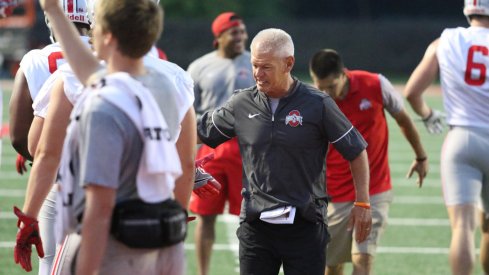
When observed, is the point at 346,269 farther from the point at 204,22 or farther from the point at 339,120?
the point at 204,22

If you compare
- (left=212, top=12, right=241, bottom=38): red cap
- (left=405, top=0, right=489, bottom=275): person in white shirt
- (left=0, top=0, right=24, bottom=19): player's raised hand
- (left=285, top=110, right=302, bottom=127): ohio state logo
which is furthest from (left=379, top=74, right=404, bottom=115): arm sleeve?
(left=0, top=0, right=24, bottom=19): player's raised hand

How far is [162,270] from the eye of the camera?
407 centimetres

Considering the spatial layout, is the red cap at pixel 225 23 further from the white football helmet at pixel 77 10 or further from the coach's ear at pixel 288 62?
the coach's ear at pixel 288 62

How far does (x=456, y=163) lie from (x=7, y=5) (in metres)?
3.00

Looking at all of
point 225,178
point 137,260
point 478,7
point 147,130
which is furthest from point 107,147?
point 225,178

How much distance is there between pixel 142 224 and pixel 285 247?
6.17 ft

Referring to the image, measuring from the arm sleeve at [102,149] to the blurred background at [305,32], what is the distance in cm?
3057

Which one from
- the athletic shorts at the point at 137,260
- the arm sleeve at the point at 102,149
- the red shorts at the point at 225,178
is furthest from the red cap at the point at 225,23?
the arm sleeve at the point at 102,149

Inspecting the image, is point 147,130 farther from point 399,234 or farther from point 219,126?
point 399,234

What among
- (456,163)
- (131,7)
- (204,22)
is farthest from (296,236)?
(204,22)

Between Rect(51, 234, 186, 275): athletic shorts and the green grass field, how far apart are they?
4.47 meters

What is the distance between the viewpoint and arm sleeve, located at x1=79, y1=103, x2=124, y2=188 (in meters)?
3.76

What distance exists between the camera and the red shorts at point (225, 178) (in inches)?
342

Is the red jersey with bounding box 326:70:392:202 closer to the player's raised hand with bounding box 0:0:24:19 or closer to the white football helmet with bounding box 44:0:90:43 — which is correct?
the white football helmet with bounding box 44:0:90:43
